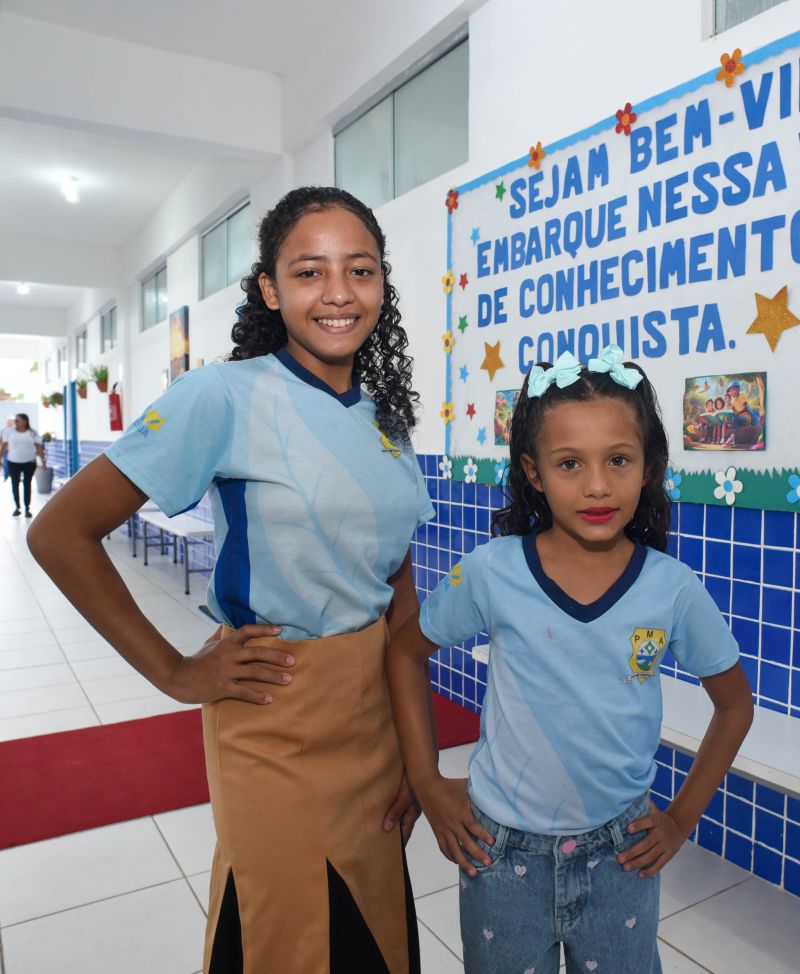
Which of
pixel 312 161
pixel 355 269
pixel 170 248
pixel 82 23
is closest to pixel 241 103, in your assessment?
pixel 312 161

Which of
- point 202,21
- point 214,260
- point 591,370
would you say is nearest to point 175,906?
point 591,370

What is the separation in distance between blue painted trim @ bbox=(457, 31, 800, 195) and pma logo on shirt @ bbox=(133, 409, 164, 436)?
1928 mm

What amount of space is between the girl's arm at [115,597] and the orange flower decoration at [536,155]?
2.36 metres

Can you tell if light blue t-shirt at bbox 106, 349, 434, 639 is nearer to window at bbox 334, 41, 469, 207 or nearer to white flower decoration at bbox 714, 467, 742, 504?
white flower decoration at bbox 714, 467, 742, 504

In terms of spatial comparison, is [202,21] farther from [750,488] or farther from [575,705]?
[575,705]

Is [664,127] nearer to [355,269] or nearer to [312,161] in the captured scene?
[355,269]

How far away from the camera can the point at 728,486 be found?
2.22 metres

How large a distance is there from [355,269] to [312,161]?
160 inches

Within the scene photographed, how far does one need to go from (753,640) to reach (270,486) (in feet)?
5.55

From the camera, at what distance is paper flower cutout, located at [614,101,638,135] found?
2467 millimetres

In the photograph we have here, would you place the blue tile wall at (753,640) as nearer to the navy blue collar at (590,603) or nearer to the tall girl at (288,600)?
the navy blue collar at (590,603)

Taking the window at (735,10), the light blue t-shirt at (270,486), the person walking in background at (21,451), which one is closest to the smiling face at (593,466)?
the light blue t-shirt at (270,486)

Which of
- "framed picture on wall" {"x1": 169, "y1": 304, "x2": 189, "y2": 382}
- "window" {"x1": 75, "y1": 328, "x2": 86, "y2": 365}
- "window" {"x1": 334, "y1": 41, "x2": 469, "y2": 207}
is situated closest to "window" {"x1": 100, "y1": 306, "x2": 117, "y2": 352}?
"window" {"x1": 75, "y1": 328, "x2": 86, "y2": 365}

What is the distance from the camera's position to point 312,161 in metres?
4.79
